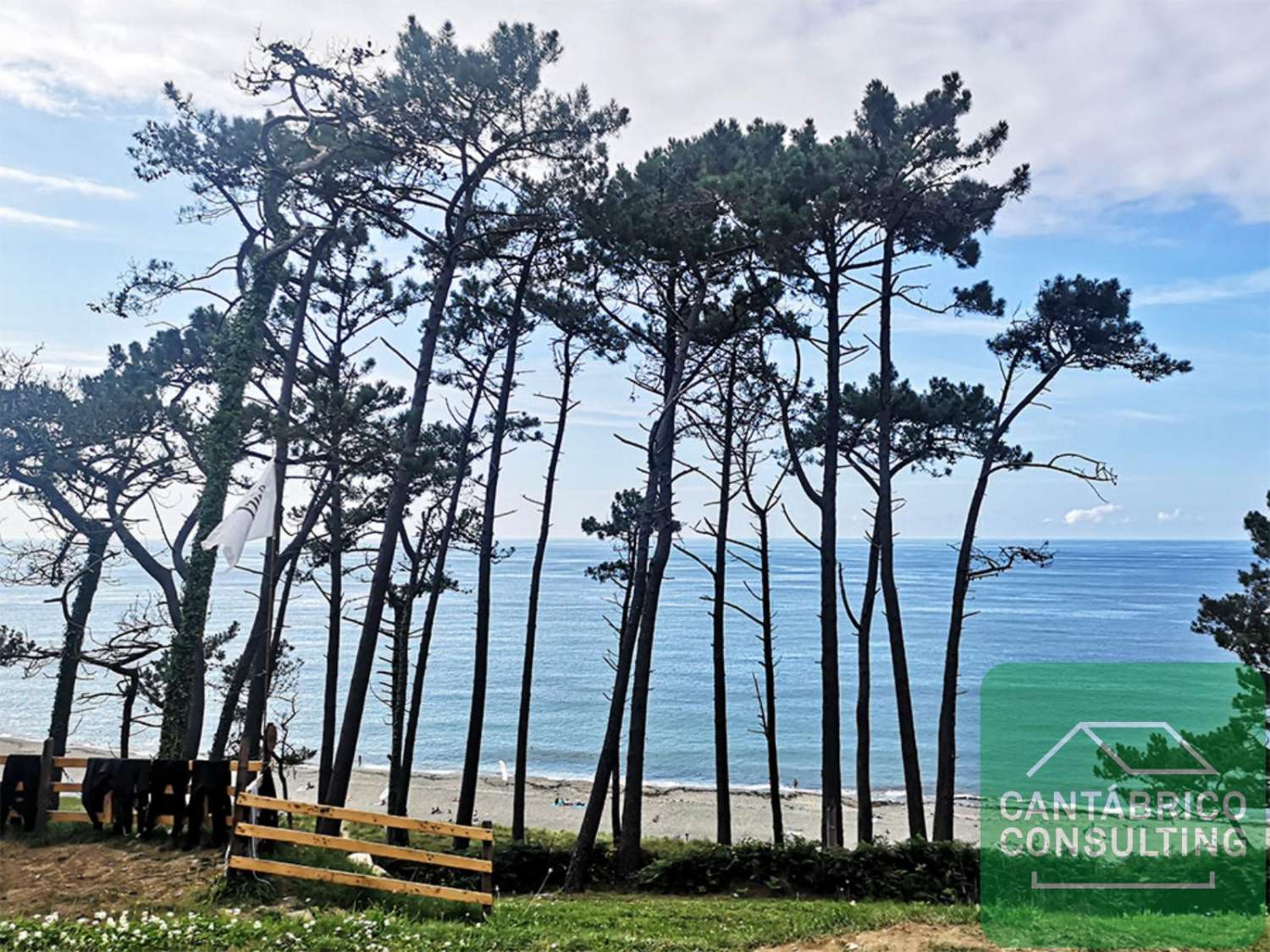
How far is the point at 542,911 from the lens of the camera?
23.7 ft

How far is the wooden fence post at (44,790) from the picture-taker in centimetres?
810

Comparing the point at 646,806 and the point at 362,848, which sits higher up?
the point at 362,848

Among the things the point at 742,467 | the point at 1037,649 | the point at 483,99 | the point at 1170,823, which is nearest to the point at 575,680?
the point at 1037,649

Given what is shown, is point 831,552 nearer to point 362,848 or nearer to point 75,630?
point 362,848

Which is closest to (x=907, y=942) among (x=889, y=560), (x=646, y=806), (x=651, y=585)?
(x=651, y=585)

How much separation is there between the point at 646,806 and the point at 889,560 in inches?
584

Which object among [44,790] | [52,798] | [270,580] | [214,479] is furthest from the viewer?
[214,479]

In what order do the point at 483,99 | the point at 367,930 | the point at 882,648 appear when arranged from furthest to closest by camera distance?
the point at 882,648
the point at 483,99
the point at 367,930

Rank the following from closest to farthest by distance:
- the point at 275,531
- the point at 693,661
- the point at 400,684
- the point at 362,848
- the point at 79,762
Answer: the point at 362,848
the point at 79,762
the point at 275,531
the point at 400,684
the point at 693,661

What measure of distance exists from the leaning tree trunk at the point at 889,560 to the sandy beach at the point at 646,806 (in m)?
8.68

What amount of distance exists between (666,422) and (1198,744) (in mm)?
8362

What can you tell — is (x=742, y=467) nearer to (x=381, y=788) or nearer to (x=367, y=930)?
(x=367, y=930)

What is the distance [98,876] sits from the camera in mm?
7000

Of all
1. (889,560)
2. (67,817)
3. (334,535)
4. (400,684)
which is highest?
(334,535)
